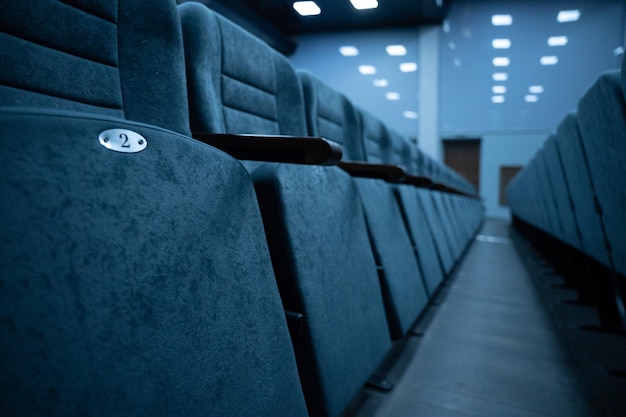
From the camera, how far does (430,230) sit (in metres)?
1.15

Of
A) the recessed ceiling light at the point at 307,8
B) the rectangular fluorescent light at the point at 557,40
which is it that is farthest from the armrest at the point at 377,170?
the rectangular fluorescent light at the point at 557,40

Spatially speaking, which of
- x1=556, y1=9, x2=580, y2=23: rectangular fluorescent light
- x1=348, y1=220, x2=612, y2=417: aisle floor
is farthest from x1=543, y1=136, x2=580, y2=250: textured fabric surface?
x1=556, y1=9, x2=580, y2=23: rectangular fluorescent light

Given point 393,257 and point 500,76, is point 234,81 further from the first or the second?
point 500,76

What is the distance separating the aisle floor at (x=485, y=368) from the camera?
0.61 m

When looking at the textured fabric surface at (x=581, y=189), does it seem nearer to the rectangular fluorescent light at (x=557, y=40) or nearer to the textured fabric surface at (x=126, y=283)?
the textured fabric surface at (x=126, y=283)

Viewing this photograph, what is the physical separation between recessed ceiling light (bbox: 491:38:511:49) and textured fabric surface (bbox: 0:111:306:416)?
237 inches

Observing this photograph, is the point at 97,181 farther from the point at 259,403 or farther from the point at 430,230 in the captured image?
the point at 430,230

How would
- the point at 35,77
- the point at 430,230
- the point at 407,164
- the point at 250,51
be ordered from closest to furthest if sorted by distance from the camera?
1. the point at 35,77
2. the point at 250,51
3. the point at 430,230
4. the point at 407,164

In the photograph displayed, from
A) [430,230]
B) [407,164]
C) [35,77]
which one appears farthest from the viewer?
[407,164]

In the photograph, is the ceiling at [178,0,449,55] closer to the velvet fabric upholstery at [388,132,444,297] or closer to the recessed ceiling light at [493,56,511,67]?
the velvet fabric upholstery at [388,132,444,297]

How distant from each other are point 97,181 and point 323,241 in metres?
0.28

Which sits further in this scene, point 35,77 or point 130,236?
point 35,77

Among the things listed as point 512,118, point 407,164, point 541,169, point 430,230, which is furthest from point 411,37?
point 430,230

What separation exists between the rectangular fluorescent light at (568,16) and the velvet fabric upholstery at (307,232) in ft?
17.3
